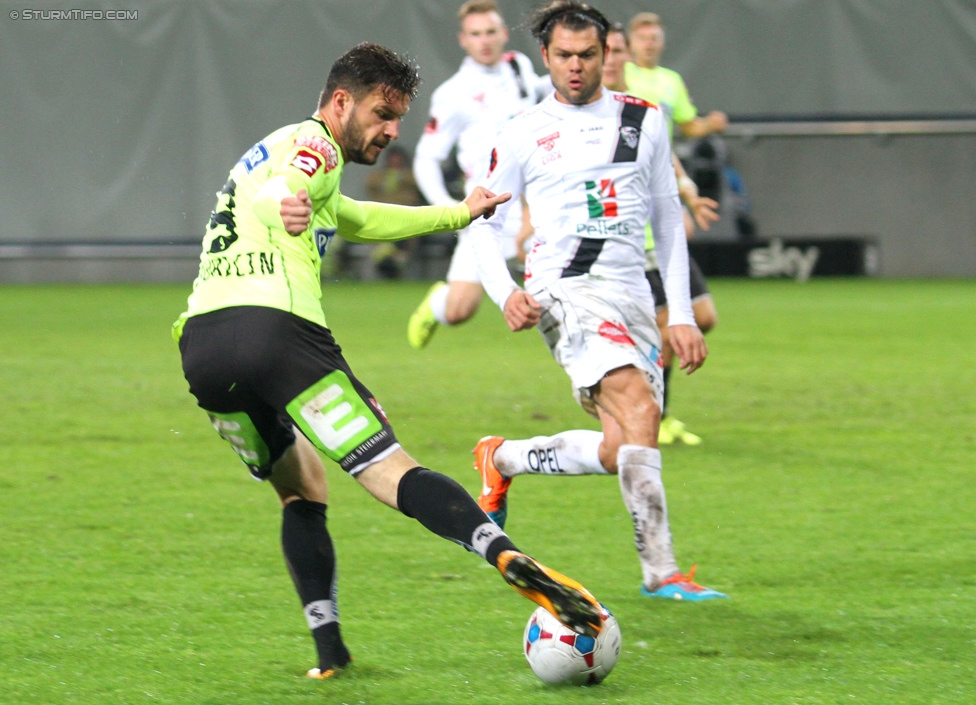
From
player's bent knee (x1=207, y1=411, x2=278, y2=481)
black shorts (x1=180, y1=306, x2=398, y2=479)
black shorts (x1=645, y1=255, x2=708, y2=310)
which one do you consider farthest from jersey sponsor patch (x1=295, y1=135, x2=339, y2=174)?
black shorts (x1=645, y1=255, x2=708, y2=310)

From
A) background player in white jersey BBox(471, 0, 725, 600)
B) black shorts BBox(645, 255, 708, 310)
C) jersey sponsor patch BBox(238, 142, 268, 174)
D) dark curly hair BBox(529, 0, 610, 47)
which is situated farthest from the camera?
black shorts BBox(645, 255, 708, 310)

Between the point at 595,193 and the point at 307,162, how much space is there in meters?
1.73

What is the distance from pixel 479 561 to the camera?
5.42 m

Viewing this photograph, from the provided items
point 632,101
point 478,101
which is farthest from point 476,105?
point 632,101

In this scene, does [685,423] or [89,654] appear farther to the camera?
[685,423]

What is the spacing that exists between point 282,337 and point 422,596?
1494mm

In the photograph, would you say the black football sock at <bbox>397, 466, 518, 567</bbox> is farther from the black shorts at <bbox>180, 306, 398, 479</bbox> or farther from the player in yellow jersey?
the black shorts at <bbox>180, 306, 398, 479</bbox>

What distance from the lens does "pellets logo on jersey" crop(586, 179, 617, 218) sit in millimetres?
5168

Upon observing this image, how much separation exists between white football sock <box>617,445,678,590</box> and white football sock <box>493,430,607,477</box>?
0.26m

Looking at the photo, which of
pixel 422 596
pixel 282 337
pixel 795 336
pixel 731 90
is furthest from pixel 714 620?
pixel 731 90

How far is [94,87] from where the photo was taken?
18547 mm

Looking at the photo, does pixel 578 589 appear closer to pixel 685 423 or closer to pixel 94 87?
pixel 685 423

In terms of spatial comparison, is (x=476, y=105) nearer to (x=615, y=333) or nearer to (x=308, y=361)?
(x=615, y=333)

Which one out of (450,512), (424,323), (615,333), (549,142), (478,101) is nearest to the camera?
(450,512)
